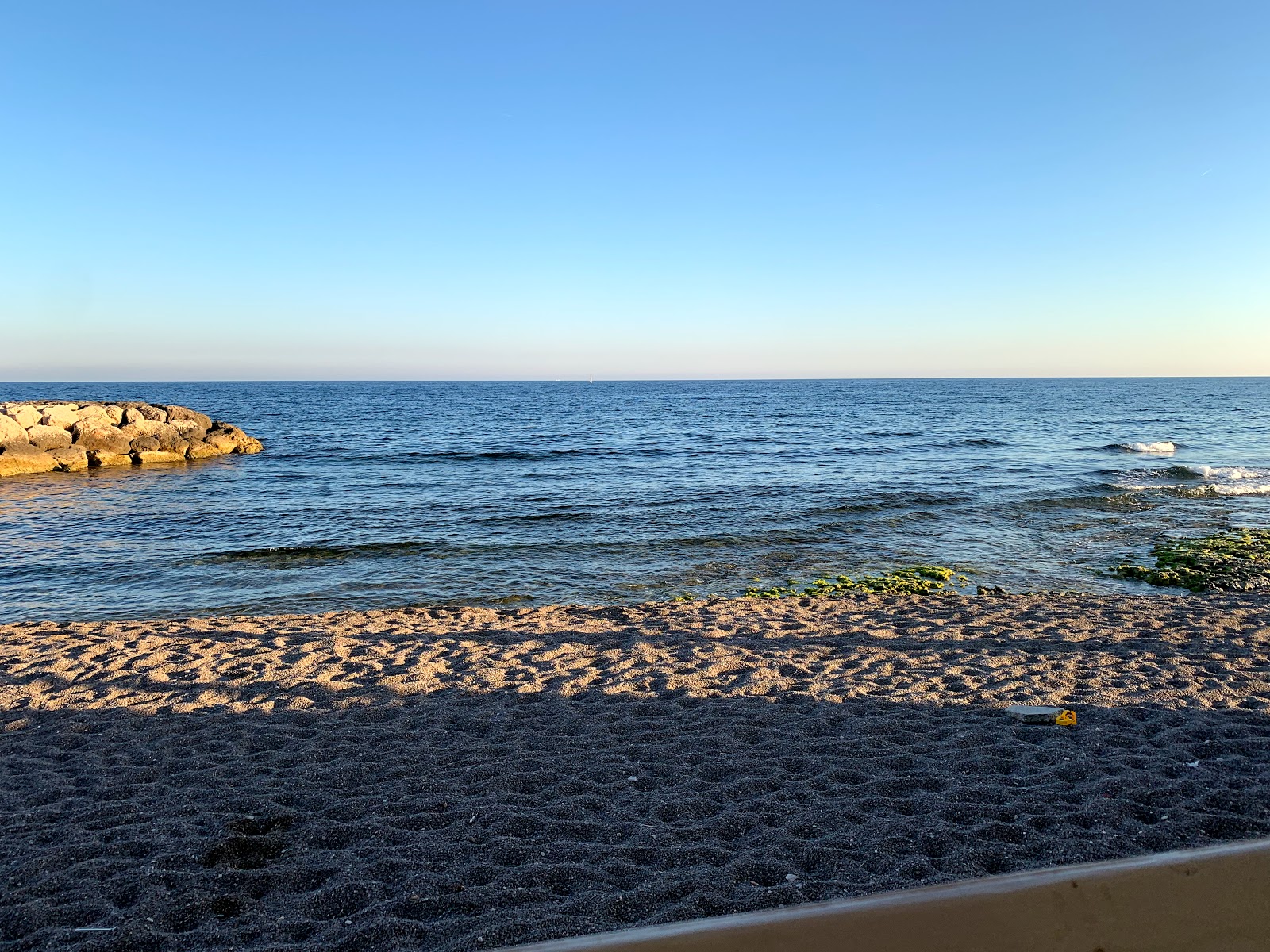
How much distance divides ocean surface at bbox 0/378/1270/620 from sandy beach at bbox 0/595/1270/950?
3131 millimetres

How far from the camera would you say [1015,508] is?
18.7 m

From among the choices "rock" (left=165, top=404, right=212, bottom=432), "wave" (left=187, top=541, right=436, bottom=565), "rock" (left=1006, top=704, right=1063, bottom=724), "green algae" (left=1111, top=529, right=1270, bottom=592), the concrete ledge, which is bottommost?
"wave" (left=187, top=541, right=436, bottom=565)

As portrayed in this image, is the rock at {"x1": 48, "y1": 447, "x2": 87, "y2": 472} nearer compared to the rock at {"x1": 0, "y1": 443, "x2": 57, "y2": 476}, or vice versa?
the rock at {"x1": 0, "y1": 443, "x2": 57, "y2": 476}

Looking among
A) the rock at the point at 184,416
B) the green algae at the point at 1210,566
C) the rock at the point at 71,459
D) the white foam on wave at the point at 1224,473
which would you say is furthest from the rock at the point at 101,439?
the white foam on wave at the point at 1224,473

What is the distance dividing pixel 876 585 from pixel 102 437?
27.5 meters

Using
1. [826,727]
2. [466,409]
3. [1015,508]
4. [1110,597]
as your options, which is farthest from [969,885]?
[466,409]

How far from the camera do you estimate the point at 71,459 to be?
25.4 meters

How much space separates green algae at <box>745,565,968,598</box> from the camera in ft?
37.7

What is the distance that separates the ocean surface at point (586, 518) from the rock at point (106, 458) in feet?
4.75

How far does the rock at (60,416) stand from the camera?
2659 cm

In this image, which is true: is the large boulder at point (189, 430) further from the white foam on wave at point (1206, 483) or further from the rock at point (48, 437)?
the white foam on wave at point (1206, 483)

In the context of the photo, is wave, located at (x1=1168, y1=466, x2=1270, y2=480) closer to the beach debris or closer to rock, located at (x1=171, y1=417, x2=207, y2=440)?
the beach debris

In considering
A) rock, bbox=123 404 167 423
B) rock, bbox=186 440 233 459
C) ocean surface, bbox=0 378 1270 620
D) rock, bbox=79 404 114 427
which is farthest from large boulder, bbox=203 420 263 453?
rock, bbox=79 404 114 427

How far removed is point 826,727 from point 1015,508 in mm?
14903
